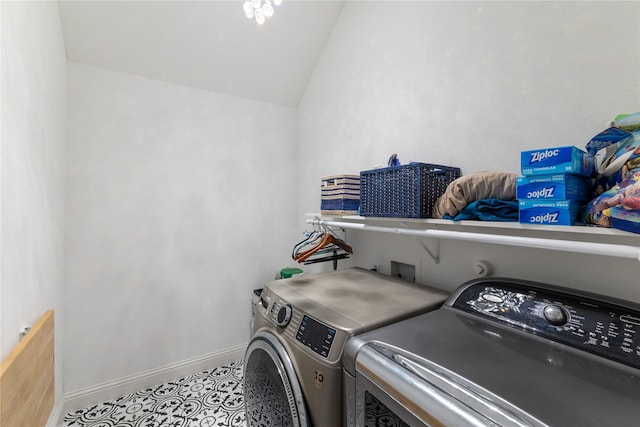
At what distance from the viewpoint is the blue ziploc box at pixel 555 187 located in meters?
0.75

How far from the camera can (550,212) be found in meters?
0.78

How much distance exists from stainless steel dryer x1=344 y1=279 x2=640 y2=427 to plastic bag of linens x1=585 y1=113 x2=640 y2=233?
272 mm

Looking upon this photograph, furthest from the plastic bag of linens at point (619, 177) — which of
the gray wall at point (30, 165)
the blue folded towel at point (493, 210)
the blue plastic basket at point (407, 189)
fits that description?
the gray wall at point (30, 165)

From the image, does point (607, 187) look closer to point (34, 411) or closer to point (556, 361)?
point (556, 361)

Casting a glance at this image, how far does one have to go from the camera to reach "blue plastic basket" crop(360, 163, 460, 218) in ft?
3.80

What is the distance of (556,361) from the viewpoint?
70 cm

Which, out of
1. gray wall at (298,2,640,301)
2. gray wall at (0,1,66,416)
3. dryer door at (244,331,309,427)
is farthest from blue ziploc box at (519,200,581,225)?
gray wall at (0,1,66,416)

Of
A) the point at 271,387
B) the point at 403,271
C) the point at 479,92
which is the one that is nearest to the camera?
the point at 271,387

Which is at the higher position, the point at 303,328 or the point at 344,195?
the point at 344,195

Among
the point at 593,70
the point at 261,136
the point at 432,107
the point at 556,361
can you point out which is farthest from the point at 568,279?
the point at 261,136

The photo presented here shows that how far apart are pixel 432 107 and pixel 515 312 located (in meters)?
1.04

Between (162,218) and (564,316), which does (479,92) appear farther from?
(162,218)

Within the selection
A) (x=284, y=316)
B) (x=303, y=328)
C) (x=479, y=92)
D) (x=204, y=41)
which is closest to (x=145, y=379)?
(x=284, y=316)

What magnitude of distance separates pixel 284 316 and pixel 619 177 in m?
1.14
